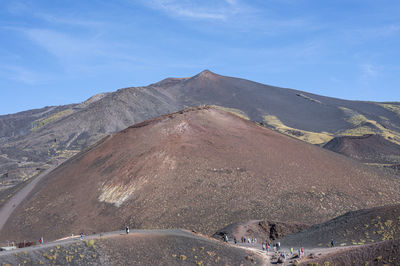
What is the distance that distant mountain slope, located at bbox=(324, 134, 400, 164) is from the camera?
407ft

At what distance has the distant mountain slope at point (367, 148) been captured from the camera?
124 metres

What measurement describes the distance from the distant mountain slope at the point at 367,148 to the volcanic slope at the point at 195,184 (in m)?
60.3

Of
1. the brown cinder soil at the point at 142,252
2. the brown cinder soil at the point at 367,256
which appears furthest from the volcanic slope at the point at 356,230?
the brown cinder soil at the point at 142,252

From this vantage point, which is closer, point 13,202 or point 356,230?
point 356,230

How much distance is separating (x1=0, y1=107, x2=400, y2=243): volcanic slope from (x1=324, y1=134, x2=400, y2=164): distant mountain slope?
60.3 meters

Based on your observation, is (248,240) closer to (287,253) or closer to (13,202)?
(287,253)

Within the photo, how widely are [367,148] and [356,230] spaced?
339ft

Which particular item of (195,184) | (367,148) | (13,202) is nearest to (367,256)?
(195,184)

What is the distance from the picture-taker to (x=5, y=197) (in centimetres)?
7100

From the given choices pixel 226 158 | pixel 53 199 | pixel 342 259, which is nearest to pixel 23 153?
pixel 53 199

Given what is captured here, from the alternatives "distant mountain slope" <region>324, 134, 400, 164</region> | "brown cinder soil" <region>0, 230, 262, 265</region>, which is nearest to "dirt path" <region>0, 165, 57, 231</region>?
"brown cinder soil" <region>0, 230, 262, 265</region>

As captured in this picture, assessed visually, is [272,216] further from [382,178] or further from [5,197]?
[5,197]

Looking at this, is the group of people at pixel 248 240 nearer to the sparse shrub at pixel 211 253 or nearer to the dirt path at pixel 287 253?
the dirt path at pixel 287 253

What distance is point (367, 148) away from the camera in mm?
133625
